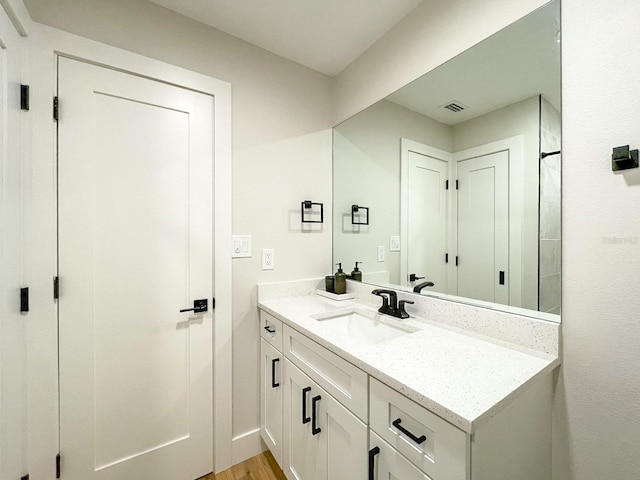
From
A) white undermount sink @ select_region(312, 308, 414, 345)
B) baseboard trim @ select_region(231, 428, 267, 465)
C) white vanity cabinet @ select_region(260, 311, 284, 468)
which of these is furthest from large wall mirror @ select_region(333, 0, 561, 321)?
baseboard trim @ select_region(231, 428, 267, 465)

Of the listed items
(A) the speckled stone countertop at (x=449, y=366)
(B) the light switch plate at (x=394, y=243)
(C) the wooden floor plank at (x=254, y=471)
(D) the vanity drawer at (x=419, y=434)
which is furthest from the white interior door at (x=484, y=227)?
(C) the wooden floor plank at (x=254, y=471)

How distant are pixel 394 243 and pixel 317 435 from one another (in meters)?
1.07

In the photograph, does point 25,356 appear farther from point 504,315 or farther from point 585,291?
point 585,291

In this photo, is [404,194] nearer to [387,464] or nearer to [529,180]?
[529,180]

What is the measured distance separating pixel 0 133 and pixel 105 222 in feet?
1.47

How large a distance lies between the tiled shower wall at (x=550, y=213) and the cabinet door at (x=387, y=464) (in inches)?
28.6

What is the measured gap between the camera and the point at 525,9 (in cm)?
100

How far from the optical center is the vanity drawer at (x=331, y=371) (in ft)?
2.93

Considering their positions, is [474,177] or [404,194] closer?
[474,177]

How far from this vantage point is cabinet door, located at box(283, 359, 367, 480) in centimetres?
→ 92

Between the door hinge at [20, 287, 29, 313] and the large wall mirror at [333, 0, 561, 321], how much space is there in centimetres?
165

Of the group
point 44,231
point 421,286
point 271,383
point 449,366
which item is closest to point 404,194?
point 421,286

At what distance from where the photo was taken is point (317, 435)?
3.65ft

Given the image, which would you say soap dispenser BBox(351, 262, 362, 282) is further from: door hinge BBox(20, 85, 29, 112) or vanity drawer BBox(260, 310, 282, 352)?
door hinge BBox(20, 85, 29, 112)
